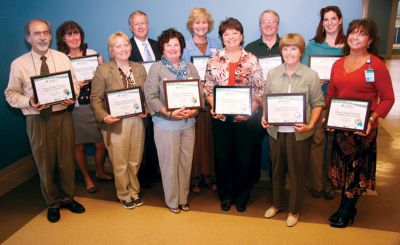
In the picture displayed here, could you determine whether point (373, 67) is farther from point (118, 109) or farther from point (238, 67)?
point (118, 109)

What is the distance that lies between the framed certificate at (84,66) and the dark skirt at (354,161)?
2211 millimetres

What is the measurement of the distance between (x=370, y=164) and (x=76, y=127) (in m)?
2.74

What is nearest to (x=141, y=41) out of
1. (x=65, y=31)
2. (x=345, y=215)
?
(x=65, y=31)

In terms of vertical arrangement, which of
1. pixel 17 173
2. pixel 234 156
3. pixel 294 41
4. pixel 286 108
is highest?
pixel 294 41

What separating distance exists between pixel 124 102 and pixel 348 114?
1.70 meters

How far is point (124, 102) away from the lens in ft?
9.39

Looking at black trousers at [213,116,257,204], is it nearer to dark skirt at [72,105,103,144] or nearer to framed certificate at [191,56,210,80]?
framed certificate at [191,56,210,80]

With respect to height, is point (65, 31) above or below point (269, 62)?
above

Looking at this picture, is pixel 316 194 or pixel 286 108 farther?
pixel 316 194

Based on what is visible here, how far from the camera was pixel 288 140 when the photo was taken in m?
2.72

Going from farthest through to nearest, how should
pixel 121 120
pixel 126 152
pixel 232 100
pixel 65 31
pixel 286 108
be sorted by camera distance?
pixel 65 31 < pixel 126 152 < pixel 121 120 < pixel 232 100 < pixel 286 108

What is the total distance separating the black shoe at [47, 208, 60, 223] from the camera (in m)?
3.08

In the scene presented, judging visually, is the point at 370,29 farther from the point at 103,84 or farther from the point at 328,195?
the point at 103,84

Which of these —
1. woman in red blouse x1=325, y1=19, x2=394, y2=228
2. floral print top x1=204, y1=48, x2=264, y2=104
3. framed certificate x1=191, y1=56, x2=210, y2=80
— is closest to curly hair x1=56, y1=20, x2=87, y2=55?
framed certificate x1=191, y1=56, x2=210, y2=80
